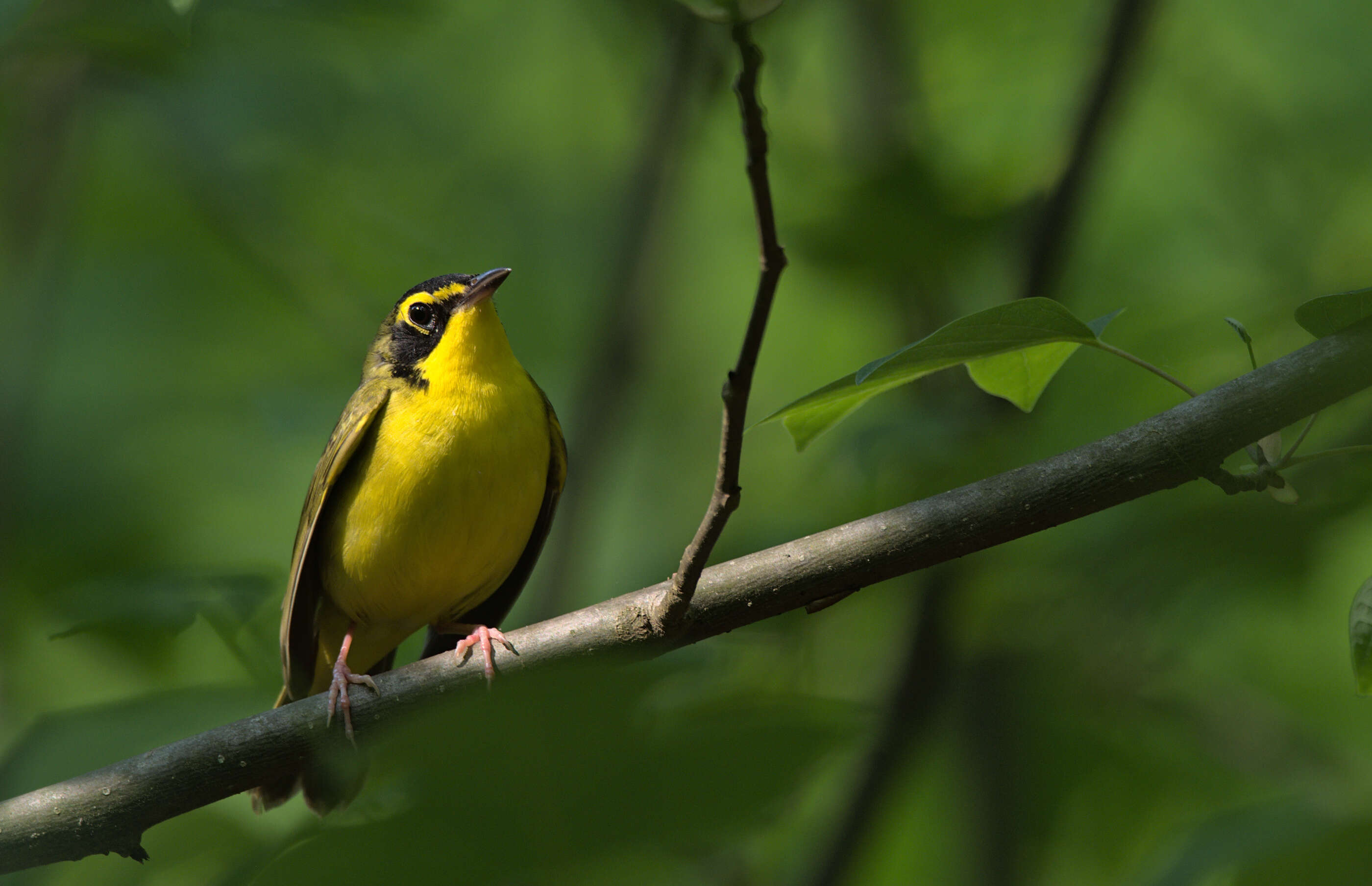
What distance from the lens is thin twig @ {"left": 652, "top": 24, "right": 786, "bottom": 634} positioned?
1.83 meters

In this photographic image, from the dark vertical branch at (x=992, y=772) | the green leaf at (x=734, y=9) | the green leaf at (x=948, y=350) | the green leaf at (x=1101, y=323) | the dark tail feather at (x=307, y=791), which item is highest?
the green leaf at (x=734, y=9)

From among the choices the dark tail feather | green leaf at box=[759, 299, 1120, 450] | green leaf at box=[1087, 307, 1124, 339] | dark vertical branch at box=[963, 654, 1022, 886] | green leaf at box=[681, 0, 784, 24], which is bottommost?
dark vertical branch at box=[963, 654, 1022, 886]

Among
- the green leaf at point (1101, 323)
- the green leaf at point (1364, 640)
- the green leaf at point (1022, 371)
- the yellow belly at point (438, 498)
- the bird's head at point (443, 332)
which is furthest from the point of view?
the bird's head at point (443, 332)

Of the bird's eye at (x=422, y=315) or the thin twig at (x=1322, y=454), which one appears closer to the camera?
the thin twig at (x=1322, y=454)

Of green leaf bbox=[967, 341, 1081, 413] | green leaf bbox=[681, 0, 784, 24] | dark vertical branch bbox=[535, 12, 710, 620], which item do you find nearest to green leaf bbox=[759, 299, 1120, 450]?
green leaf bbox=[967, 341, 1081, 413]

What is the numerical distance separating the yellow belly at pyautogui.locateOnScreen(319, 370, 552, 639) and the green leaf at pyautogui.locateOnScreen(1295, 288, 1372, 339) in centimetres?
345

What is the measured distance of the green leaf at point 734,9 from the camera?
5.36 feet

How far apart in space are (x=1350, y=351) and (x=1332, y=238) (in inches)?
172

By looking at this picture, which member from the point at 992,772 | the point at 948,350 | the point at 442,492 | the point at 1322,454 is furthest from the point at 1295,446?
the point at 442,492

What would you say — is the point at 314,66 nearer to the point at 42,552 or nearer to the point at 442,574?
the point at 42,552

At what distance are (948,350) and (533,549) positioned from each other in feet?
11.3

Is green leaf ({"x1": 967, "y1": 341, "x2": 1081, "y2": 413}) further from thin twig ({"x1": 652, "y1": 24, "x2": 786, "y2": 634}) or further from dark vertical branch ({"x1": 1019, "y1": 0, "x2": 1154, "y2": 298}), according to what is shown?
dark vertical branch ({"x1": 1019, "y1": 0, "x2": 1154, "y2": 298})

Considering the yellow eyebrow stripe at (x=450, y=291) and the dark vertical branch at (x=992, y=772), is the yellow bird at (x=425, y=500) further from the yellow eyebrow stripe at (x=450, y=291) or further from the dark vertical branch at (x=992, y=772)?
the dark vertical branch at (x=992, y=772)

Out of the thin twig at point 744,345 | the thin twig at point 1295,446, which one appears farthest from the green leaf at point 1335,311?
the thin twig at point 744,345
